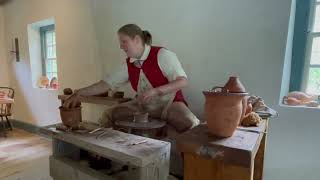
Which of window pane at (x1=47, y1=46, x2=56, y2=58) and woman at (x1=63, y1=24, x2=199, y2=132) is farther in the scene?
window pane at (x1=47, y1=46, x2=56, y2=58)

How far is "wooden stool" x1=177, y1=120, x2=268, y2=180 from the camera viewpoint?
80 centimetres

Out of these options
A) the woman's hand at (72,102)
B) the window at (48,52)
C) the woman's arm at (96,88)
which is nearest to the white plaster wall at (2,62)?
the window at (48,52)

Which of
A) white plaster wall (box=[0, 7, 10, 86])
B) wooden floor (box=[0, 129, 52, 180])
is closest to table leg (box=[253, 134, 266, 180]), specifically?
wooden floor (box=[0, 129, 52, 180])

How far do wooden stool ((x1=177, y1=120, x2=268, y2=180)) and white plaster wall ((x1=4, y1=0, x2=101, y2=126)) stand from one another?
6.58 feet

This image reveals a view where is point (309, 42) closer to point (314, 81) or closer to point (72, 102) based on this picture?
point (314, 81)

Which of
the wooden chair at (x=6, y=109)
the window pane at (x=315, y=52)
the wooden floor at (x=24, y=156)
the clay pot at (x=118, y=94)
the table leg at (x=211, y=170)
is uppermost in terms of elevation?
the window pane at (x=315, y=52)

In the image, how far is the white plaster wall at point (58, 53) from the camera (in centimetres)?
279

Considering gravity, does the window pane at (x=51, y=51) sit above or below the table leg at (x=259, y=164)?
above

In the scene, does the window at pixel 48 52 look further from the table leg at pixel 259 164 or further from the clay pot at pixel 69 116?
the table leg at pixel 259 164

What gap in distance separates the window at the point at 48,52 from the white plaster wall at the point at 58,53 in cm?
22

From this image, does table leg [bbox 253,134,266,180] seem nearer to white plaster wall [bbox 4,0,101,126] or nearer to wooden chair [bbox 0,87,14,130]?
white plaster wall [bbox 4,0,101,126]

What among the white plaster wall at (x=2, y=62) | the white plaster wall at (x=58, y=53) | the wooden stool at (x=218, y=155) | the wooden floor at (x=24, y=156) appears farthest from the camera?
the white plaster wall at (x=2, y=62)

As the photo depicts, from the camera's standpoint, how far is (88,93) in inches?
75.7

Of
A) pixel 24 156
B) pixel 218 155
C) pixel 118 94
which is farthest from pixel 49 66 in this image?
pixel 218 155
